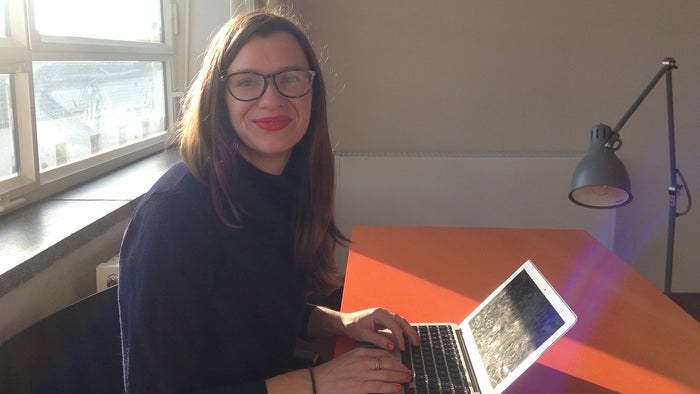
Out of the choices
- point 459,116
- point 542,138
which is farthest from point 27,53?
point 542,138

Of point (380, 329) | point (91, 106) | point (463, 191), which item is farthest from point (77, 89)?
point (463, 191)

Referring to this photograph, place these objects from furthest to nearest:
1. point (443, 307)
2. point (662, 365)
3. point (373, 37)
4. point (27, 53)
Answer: point (373, 37), point (27, 53), point (443, 307), point (662, 365)

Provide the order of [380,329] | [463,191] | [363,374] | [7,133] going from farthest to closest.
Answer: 1. [463,191]
2. [7,133]
3. [380,329]
4. [363,374]

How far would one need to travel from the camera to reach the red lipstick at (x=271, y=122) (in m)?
1.23

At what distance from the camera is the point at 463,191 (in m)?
3.33

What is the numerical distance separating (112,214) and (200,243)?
2.15 feet

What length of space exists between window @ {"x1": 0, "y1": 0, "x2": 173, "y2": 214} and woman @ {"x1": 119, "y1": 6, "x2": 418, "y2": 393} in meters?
0.65

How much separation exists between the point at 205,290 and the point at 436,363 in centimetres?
43

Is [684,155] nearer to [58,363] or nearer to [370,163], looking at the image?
[370,163]

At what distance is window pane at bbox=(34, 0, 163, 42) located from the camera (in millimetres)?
1928

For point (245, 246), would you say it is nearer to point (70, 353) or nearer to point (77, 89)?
point (70, 353)

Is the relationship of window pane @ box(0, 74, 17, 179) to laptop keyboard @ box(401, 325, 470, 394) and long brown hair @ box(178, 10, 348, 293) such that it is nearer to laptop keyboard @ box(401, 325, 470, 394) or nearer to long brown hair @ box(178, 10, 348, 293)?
long brown hair @ box(178, 10, 348, 293)

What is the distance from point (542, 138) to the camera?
134 inches

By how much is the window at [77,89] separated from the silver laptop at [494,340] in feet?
3.59
